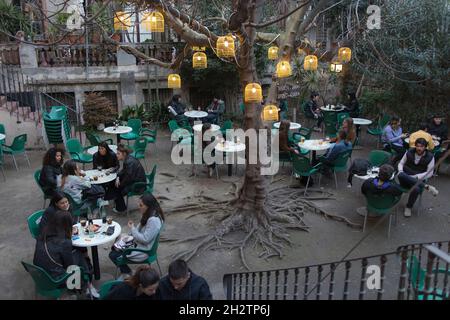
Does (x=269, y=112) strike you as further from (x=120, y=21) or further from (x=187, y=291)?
(x=187, y=291)

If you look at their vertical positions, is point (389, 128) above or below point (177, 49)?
below

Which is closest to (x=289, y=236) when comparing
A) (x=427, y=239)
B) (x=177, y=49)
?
(x=427, y=239)

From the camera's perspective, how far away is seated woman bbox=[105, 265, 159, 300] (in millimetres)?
4242

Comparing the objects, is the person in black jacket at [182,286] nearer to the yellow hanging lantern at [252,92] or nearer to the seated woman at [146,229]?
the seated woman at [146,229]

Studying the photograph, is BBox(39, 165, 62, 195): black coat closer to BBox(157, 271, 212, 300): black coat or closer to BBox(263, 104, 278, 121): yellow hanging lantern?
BBox(263, 104, 278, 121): yellow hanging lantern

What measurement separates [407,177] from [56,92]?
38.6 feet

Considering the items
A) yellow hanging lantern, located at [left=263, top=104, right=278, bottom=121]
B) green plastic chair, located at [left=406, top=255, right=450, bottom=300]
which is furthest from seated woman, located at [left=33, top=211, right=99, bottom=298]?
yellow hanging lantern, located at [left=263, top=104, right=278, bottom=121]

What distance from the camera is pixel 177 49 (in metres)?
15.7

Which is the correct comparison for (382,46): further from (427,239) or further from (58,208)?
(58,208)

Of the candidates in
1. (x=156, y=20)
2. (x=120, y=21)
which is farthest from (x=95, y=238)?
(x=156, y=20)

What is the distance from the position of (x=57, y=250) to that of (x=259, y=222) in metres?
3.60

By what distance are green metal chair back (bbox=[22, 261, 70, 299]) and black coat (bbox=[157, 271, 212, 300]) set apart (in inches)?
54.7
